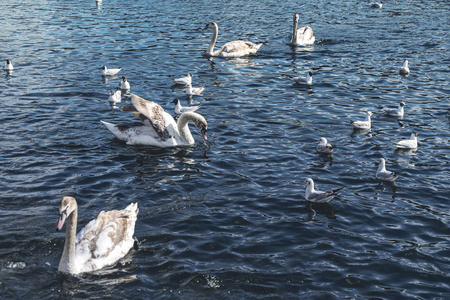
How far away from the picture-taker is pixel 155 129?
18594mm

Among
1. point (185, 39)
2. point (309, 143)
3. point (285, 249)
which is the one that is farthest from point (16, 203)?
point (185, 39)

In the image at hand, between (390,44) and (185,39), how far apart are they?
13710mm

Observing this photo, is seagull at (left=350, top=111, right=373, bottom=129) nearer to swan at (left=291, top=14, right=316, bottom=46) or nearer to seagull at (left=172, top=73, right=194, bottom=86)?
seagull at (left=172, top=73, right=194, bottom=86)

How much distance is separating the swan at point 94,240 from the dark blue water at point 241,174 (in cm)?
30

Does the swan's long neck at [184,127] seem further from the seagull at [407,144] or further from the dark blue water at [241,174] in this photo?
the seagull at [407,144]

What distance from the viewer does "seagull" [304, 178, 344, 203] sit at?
14.2 meters

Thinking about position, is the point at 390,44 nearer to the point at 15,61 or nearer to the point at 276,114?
the point at 276,114

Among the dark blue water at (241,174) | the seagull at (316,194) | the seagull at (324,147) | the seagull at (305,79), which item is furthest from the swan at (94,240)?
the seagull at (305,79)

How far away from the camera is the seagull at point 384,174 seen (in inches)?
614

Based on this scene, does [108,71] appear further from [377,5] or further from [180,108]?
[377,5]

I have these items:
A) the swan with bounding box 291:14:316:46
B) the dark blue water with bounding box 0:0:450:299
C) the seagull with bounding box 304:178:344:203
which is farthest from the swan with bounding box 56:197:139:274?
the swan with bounding box 291:14:316:46

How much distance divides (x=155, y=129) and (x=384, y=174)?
785 cm

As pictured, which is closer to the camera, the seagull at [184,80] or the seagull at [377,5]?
the seagull at [184,80]

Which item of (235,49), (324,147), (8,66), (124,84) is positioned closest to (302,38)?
(235,49)
